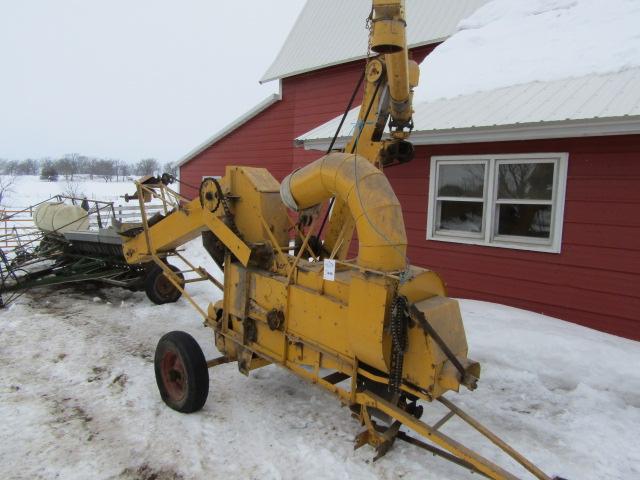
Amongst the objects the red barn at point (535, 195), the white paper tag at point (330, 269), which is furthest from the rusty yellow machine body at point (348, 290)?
the red barn at point (535, 195)

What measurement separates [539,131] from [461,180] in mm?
1750

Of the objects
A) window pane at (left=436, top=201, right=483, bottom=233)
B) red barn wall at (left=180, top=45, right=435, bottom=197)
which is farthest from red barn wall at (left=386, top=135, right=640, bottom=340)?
red barn wall at (left=180, top=45, right=435, bottom=197)

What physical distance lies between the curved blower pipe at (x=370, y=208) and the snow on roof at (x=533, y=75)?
9.70 feet

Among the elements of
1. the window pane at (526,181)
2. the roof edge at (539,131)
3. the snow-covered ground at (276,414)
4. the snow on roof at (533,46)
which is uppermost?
the snow on roof at (533,46)

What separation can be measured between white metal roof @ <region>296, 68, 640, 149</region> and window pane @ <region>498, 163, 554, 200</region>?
864 millimetres

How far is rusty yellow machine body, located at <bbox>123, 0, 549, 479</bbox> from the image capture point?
3209mm

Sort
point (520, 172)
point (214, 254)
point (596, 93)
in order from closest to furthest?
point (214, 254) < point (596, 93) < point (520, 172)

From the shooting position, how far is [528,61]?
286 inches

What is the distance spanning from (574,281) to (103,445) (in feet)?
18.6

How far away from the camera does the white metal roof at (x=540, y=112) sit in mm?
5016

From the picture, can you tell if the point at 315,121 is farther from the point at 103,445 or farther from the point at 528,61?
the point at 103,445

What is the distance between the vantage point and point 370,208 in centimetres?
327

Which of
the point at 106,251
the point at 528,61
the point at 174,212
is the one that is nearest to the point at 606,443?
the point at 174,212

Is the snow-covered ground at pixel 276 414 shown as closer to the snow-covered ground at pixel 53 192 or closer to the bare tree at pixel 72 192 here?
the snow-covered ground at pixel 53 192
